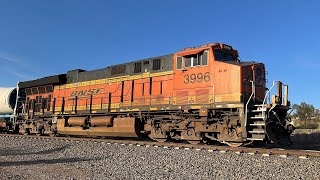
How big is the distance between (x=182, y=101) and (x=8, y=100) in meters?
16.7

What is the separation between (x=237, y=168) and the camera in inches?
281

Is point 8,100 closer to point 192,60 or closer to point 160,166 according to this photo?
point 192,60

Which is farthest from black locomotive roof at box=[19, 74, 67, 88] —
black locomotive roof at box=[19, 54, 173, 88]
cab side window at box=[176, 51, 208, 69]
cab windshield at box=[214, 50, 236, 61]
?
cab windshield at box=[214, 50, 236, 61]

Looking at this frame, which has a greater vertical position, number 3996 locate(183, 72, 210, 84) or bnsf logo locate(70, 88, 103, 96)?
number 3996 locate(183, 72, 210, 84)

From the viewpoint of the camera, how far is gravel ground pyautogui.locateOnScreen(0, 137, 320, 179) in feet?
21.1

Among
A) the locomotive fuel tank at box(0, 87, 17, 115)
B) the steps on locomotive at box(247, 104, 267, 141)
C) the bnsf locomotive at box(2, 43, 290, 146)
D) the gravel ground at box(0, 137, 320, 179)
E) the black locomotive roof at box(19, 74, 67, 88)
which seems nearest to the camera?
the gravel ground at box(0, 137, 320, 179)

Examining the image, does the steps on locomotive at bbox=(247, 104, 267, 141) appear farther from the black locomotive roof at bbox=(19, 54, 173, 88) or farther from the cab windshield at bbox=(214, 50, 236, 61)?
the black locomotive roof at bbox=(19, 54, 173, 88)

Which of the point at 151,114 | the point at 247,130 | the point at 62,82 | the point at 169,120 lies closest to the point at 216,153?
the point at 247,130

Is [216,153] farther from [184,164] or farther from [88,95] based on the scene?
[88,95]

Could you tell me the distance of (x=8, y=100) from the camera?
23281mm

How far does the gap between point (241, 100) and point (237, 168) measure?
154 inches

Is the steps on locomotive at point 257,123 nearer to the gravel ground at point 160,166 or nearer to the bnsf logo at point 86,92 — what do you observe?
the gravel ground at point 160,166

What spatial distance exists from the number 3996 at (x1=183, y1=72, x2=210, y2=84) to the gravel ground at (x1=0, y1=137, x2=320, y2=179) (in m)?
2.98

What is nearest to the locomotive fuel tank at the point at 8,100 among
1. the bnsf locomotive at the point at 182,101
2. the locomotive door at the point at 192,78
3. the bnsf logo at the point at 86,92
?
the bnsf locomotive at the point at 182,101
